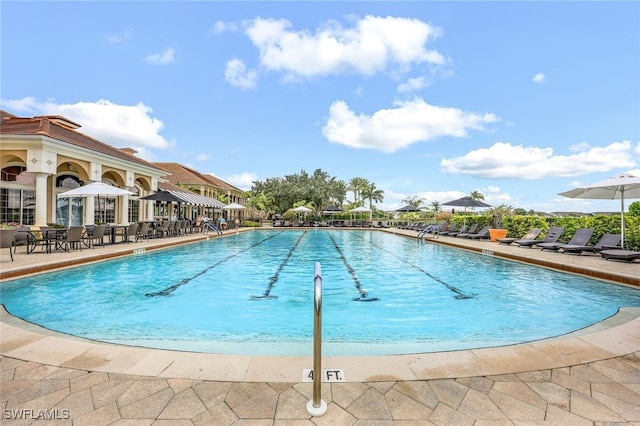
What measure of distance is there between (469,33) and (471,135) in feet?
39.9

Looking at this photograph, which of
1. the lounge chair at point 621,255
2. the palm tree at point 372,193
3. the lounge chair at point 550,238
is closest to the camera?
the lounge chair at point 621,255

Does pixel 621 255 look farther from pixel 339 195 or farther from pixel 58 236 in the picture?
pixel 339 195

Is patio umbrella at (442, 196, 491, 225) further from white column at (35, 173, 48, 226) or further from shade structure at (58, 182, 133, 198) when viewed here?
white column at (35, 173, 48, 226)

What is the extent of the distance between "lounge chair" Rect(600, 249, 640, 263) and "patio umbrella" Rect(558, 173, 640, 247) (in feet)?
2.80

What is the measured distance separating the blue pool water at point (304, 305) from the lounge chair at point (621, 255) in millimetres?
2387

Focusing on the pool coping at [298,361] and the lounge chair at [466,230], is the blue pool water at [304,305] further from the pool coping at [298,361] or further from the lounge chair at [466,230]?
the lounge chair at [466,230]

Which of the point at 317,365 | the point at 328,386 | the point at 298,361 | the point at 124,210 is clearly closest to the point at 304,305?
the point at 298,361

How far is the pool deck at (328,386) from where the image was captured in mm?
2031

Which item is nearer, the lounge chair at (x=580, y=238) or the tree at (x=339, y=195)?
the lounge chair at (x=580, y=238)

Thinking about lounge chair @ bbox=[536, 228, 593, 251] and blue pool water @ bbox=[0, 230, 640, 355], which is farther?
lounge chair @ bbox=[536, 228, 593, 251]

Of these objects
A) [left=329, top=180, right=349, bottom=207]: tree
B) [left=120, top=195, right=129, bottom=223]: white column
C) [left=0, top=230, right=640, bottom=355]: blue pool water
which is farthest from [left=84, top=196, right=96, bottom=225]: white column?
[left=329, top=180, right=349, bottom=207]: tree

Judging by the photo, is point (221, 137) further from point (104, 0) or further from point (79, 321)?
point (79, 321)

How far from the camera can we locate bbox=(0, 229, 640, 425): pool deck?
203 centimetres

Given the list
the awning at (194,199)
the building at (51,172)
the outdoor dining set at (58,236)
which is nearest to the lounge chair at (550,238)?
the outdoor dining set at (58,236)
